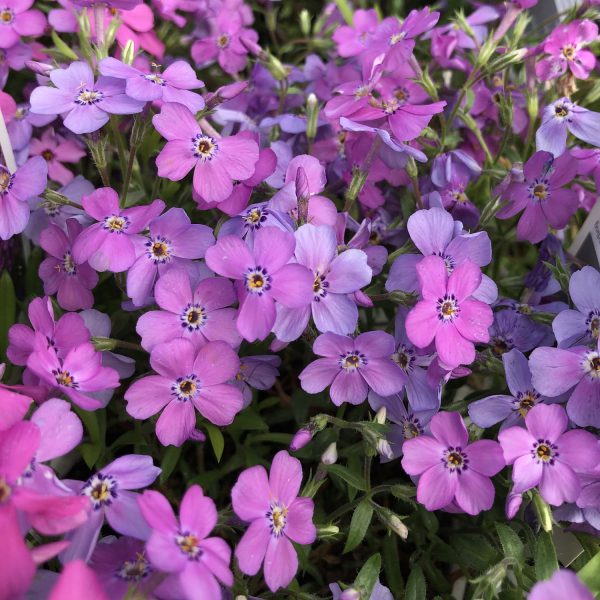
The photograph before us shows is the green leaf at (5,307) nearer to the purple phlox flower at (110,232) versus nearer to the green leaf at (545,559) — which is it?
the purple phlox flower at (110,232)

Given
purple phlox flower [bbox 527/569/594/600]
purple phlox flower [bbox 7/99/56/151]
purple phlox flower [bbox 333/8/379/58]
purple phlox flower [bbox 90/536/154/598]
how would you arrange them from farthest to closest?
purple phlox flower [bbox 333/8/379/58] < purple phlox flower [bbox 7/99/56/151] < purple phlox flower [bbox 90/536/154/598] < purple phlox flower [bbox 527/569/594/600]

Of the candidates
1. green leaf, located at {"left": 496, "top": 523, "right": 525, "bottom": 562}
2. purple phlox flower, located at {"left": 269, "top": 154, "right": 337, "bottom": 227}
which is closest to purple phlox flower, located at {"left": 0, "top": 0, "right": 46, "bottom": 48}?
purple phlox flower, located at {"left": 269, "top": 154, "right": 337, "bottom": 227}

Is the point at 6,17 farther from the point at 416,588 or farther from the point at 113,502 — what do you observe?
the point at 416,588

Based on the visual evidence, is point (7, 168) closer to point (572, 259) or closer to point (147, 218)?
point (147, 218)

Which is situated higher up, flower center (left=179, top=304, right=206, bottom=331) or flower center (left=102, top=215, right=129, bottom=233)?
flower center (left=102, top=215, right=129, bottom=233)

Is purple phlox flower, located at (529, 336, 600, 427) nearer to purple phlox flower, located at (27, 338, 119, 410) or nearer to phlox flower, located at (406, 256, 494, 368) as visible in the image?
phlox flower, located at (406, 256, 494, 368)

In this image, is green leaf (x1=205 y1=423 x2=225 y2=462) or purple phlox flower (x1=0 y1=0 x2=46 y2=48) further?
purple phlox flower (x1=0 y1=0 x2=46 y2=48)
